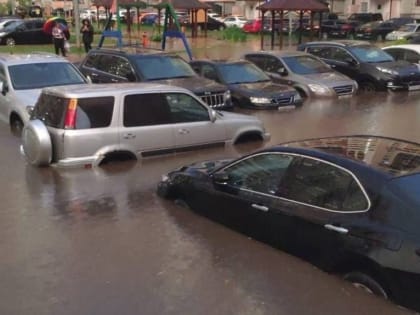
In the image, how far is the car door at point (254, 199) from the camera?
6094mm

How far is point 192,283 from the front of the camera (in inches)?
226

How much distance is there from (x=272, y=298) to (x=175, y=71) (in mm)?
11505

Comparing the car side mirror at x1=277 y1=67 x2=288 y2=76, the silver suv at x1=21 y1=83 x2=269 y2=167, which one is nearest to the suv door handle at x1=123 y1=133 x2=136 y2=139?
the silver suv at x1=21 y1=83 x2=269 y2=167

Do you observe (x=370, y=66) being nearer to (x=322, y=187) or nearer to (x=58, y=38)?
(x=58, y=38)

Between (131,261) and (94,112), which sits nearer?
(131,261)

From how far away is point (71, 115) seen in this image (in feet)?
32.4

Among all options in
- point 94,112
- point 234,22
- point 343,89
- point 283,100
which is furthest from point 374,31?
point 94,112

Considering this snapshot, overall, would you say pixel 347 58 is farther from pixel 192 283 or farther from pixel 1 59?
pixel 192 283

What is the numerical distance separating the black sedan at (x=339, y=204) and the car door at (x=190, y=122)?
155 inches

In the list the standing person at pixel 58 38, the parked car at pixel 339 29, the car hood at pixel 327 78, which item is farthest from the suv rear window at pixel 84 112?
the parked car at pixel 339 29

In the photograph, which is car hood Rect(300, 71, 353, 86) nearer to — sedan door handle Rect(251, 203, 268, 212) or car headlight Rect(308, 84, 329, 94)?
car headlight Rect(308, 84, 329, 94)

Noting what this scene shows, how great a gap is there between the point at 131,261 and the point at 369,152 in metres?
2.53

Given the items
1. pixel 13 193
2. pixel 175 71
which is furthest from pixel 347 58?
pixel 13 193

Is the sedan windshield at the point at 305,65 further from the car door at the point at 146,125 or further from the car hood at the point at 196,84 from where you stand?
the car door at the point at 146,125
